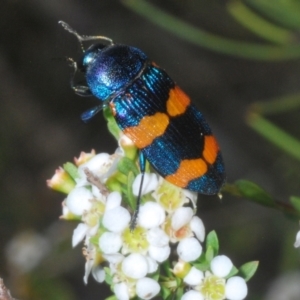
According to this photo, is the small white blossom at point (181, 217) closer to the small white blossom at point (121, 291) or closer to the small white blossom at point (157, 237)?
the small white blossom at point (157, 237)

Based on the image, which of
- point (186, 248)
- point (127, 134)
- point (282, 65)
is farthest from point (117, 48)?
point (282, 65)

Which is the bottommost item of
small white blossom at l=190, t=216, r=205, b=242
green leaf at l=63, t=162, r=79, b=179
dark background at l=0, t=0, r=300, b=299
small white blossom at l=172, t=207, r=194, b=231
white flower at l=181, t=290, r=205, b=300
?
dark background at l=0, t=0, r=300, b=299

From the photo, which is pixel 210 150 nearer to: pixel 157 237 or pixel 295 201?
pixel 295 201

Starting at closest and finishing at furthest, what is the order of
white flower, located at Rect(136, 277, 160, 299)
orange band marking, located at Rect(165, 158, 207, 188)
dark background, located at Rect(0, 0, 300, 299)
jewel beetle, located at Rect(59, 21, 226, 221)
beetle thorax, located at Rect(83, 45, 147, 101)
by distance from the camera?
white flower, located at Rect(136, 277, 160, 299) → orange band marking, located at Rect(165, 158, 207, 188) → jewel beetle, located at Rect(59, 21, 226, 221) → beetle thorax, located at Rect(83, 45, 147, 101) → dark background, located at Rect(0, 0, 300, 299)

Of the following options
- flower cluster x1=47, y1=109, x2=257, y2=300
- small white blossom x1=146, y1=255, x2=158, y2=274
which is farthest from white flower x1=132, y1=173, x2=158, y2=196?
small white blossom x1=146, y1=255, x2=158, y2=274

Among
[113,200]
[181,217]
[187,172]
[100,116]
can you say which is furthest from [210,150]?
[100,116]

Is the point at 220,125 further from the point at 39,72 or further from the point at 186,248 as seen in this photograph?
the point at 186,248

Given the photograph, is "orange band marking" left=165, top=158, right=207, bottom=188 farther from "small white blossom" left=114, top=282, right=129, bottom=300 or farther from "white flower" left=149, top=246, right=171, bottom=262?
"small white blossom" left=114, top=282, right=129, bottom=300
